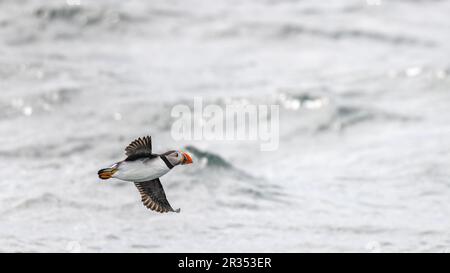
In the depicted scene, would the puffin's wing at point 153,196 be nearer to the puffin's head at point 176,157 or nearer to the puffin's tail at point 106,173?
the puffin's head at point 176,157

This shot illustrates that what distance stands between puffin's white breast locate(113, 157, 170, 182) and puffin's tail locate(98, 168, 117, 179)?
191mm

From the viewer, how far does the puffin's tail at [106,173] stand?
1089 centimetres

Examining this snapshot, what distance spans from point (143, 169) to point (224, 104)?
17.4 metres

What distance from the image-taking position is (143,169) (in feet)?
37.4

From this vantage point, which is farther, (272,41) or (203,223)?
(272,41)

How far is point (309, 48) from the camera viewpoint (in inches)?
1344

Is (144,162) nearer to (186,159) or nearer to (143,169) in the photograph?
(143,169)

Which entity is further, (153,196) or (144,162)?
(153,196)

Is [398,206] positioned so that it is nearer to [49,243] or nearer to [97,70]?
[49,243]

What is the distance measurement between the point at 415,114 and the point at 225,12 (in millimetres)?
11660

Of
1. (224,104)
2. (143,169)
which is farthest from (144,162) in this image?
(224,104)

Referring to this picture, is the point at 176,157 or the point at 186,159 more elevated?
the point at 176,157
